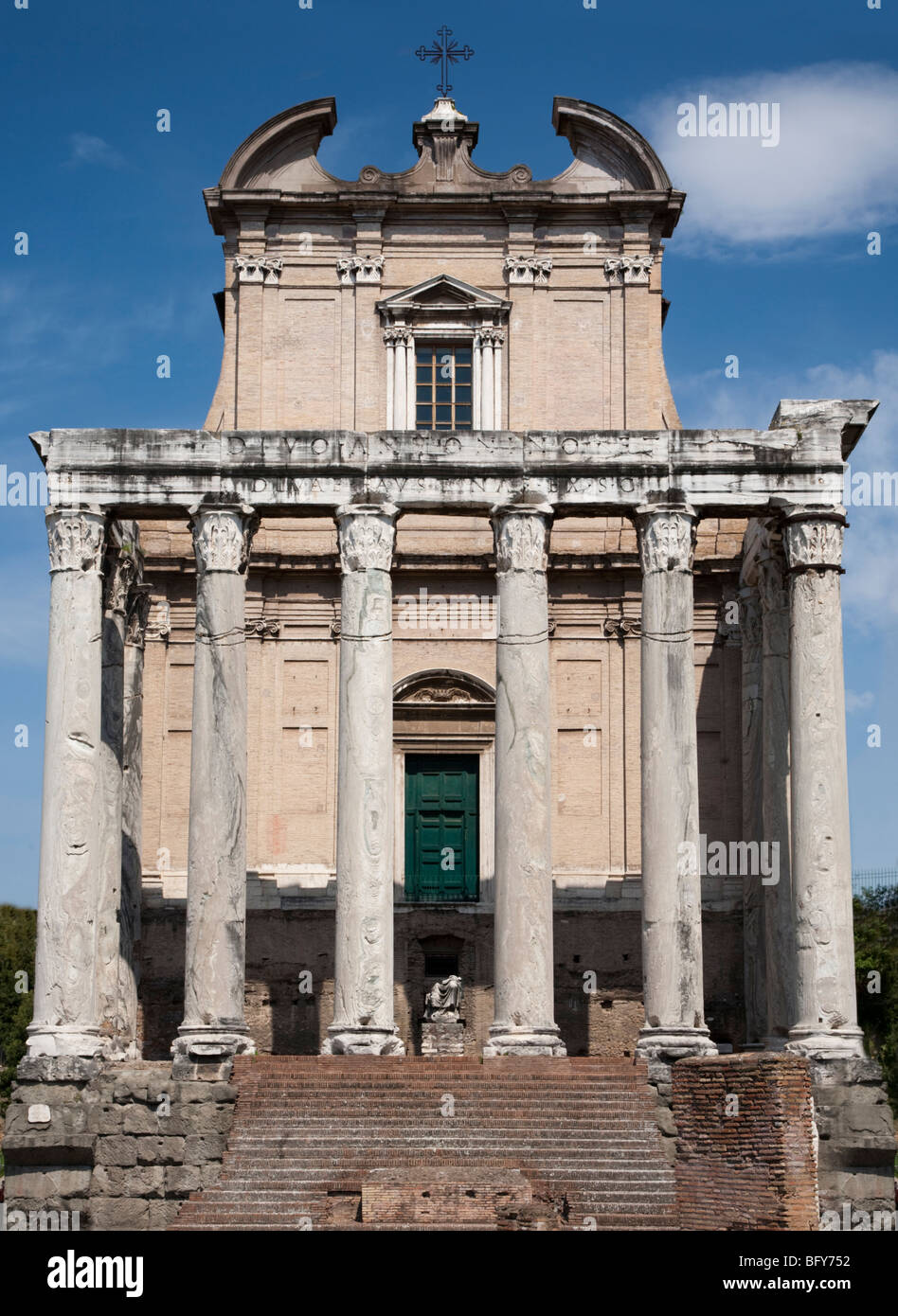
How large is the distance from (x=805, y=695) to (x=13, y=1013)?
4066 centimetres

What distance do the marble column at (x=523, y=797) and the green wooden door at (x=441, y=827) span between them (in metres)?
5.70

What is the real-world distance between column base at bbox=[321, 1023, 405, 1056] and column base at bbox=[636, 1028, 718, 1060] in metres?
3.76

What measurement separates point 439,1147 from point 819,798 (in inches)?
329

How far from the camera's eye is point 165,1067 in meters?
31.7

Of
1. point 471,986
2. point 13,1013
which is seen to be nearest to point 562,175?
point 471,986

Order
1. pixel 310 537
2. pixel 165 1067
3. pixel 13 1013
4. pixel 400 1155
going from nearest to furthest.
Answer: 1. pixel 400 1155
2. pixel 165 1067
3. pixel 310 537
4. pixel 13 1013

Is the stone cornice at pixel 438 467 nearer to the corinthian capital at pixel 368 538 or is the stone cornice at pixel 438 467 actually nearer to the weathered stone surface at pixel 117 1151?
the corinthian capital at pixel 368 538

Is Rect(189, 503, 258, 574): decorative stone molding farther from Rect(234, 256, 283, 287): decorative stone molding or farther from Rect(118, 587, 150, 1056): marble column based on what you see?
Rect(234, 256, 283, 287): decorative stone molding

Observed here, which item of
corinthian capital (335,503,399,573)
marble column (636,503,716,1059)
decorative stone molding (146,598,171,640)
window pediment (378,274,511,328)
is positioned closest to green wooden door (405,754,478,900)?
decorative stone molding (146,598,171,640)

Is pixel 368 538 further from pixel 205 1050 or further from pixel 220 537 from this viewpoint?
pixel 205 1050

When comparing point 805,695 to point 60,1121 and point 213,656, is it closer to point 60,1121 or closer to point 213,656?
point 213,656

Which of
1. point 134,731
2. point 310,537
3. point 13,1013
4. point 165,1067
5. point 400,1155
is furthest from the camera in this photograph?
point 13,1013

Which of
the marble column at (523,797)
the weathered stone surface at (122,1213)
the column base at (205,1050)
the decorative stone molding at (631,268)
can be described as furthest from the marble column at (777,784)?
the weathered stone surface at (122,1213)
